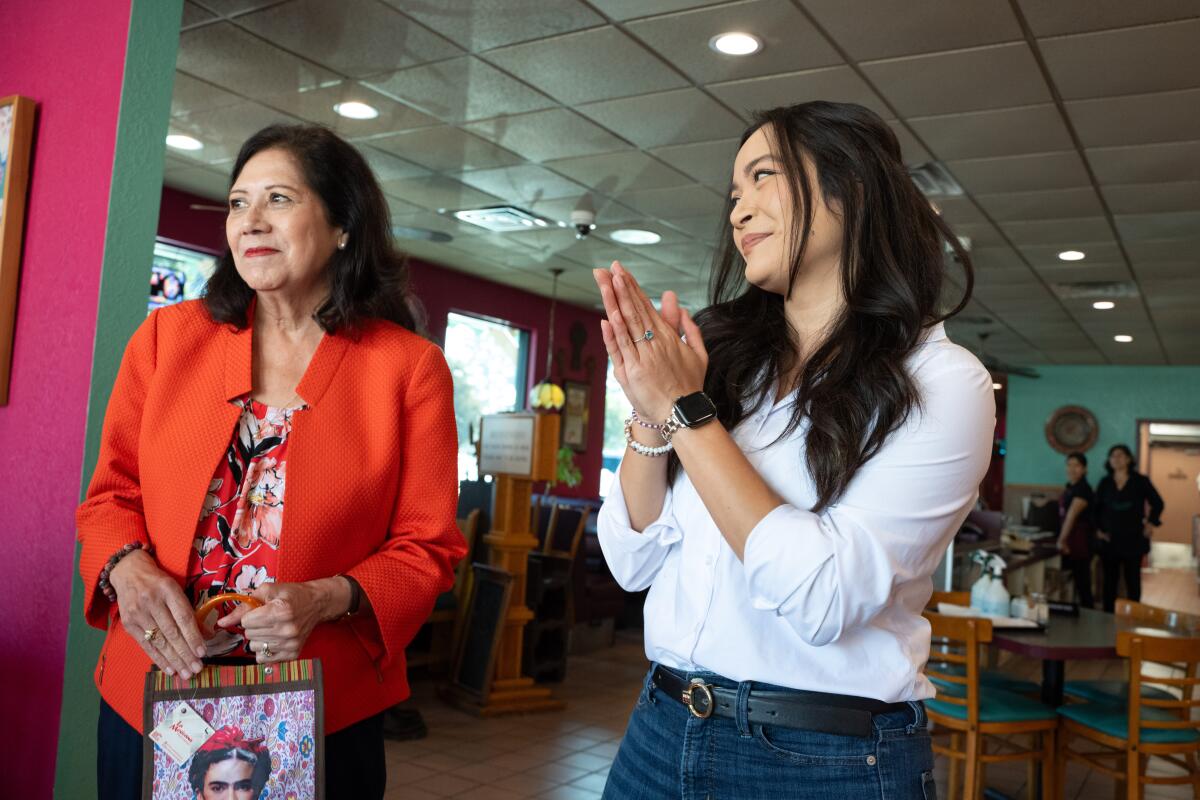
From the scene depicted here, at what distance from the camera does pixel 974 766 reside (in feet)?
12.4

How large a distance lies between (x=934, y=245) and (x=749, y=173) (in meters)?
0.24

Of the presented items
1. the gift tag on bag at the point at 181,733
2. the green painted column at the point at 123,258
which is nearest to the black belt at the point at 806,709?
the gift tag on bag at the point at 181,733

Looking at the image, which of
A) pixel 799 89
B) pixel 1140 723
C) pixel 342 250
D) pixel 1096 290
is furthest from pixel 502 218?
pixel 342 250

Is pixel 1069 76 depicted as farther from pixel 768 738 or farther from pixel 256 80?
pixel 768 738

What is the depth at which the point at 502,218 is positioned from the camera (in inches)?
295

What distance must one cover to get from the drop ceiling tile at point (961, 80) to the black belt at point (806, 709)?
368 cm

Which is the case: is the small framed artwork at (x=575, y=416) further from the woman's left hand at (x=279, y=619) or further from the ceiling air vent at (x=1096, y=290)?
the woman's left hand at (x=279, y=619)

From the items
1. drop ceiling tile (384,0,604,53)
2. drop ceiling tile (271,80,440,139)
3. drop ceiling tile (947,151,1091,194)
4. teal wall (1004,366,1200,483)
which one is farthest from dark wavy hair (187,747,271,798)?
teal wall (1004,366,1200,483)

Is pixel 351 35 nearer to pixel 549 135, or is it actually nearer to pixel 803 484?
pixel 549 135

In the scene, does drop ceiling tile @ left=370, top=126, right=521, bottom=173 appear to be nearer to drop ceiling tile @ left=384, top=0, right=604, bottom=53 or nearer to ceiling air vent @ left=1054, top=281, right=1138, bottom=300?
drop ceiling tile @ left=384, top=0, right=604, bottom=53

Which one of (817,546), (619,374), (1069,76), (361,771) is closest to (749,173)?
(619,374)

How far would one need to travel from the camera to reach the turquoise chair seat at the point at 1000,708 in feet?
12.7

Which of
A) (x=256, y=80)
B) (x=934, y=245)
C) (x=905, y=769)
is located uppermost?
(x=256, y=80)

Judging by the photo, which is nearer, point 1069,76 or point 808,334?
point 808,334
